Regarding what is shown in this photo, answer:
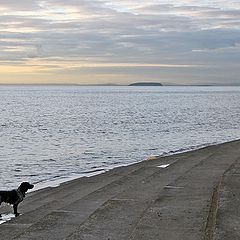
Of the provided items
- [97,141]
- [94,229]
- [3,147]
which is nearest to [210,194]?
[94,229]

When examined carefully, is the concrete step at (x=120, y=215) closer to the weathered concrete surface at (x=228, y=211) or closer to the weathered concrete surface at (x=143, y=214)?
the weathered concrete surface at (x=143, y=214)

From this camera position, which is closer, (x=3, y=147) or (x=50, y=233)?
(x=50, y=233)

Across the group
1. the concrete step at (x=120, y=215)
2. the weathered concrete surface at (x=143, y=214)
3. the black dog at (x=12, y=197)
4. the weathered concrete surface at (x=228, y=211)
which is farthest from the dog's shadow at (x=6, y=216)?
the weathered concrete surface at (x=228, y=211)

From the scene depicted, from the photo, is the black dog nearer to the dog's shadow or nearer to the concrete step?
the dog's shadow

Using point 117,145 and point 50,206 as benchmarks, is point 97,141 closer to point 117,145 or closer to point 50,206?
point 117,145

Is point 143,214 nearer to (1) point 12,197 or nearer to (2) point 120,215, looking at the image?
(2) point 120,215

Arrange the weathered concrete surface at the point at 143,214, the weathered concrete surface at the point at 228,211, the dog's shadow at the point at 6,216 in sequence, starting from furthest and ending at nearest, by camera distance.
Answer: the dog's shadow at the point at 6,216 < the weathered concrete surface at the point at 143,214 < the weathered concrete surface at the point at 228,211

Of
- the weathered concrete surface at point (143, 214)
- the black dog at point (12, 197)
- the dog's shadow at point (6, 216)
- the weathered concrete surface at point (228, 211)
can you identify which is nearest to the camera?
the weathered concrete surface at point (228, 211)

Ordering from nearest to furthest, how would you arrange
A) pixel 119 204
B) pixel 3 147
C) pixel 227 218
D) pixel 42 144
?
pixel 227 218, pixel 119 204, pixel 3 147, pixel 42 144

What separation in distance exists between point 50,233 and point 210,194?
3.85 m

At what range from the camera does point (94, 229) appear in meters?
8.26

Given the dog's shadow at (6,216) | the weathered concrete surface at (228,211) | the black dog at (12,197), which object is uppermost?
the weathered concrete surface at (228,211)

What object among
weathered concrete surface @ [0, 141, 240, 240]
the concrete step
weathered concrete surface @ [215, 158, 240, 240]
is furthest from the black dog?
weathered concrete surface @ [215, 158, 240, 240]

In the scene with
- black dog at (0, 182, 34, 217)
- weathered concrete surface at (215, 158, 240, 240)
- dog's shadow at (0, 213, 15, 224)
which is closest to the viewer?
weathered concrete surface at (215, 158, 240, 240)
